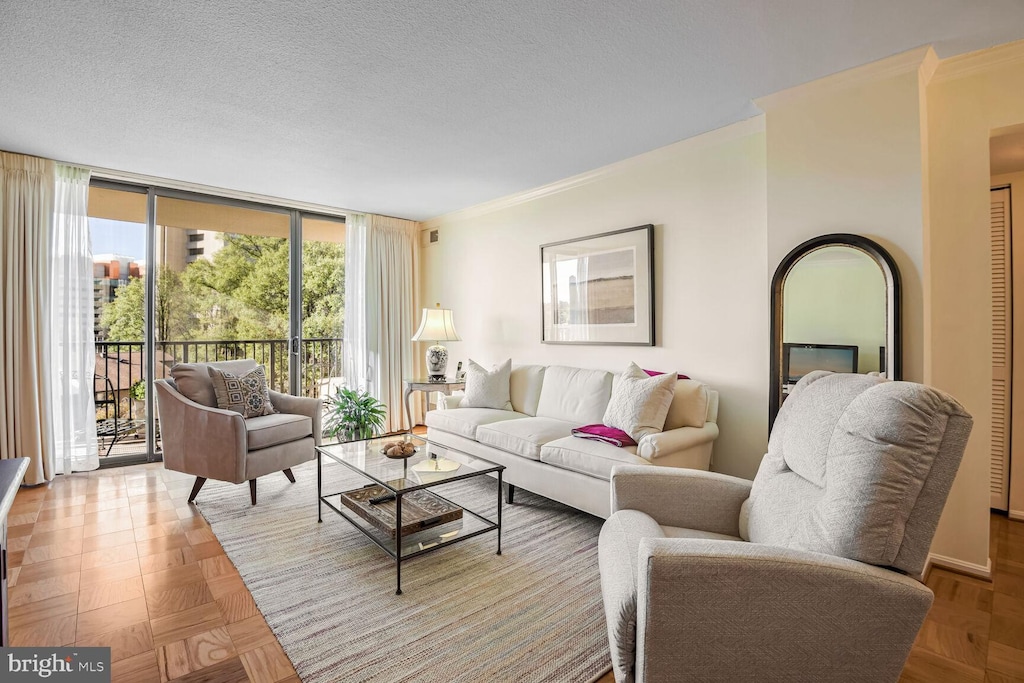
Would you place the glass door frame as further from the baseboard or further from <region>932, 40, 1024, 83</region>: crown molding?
the baseboard

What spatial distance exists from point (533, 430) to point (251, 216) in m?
3.61

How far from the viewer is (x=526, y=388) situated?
4203 millimetres

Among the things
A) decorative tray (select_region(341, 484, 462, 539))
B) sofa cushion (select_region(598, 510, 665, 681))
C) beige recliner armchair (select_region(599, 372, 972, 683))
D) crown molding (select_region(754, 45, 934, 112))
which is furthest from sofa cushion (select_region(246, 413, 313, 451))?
crown molding (select_region(754, 45, 934, 112))

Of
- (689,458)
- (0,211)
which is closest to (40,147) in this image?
(0,211)

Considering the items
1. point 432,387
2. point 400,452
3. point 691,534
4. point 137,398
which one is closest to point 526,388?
point 432,387

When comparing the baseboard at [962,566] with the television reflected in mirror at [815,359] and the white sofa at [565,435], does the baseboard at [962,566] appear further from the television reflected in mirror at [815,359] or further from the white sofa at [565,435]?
the white sofa at [565,435]

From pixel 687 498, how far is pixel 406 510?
140 cm

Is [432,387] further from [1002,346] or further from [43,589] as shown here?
[1002,346]

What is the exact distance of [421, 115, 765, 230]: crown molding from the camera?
3.06 metres

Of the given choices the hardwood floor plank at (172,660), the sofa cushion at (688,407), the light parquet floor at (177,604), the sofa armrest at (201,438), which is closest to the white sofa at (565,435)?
the sofa cushion at (688,407)

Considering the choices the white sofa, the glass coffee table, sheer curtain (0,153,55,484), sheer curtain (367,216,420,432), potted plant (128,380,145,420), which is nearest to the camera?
the glass coffee table

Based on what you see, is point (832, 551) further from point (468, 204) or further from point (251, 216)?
point (251, 216)

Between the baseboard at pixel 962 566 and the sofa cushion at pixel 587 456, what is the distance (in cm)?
143

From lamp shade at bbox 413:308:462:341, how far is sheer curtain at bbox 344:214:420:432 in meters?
0.69
